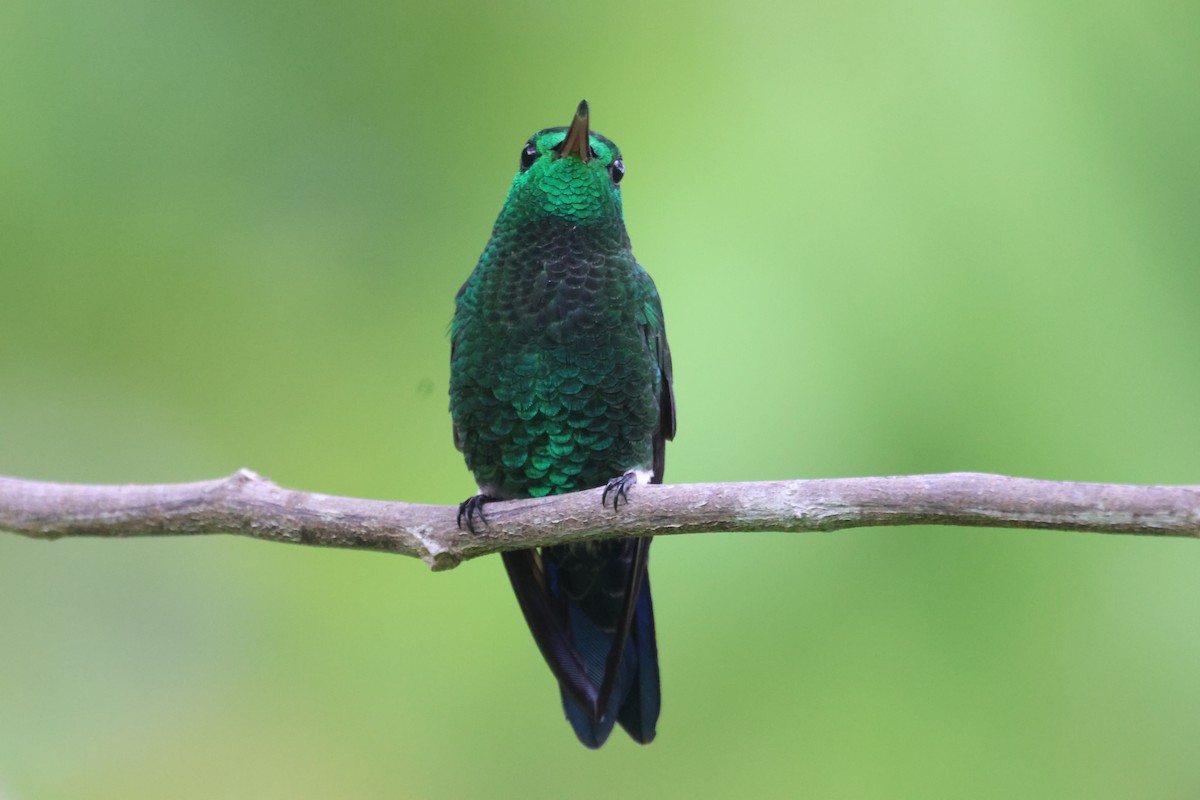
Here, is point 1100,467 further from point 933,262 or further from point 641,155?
point 641,155

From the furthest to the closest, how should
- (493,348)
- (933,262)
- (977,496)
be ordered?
1. (933,262)
2. (493,348)
3. (977,496)

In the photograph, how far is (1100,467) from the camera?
3.39 m

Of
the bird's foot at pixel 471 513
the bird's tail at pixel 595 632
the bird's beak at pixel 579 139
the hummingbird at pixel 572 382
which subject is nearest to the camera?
the bird's foot at pixel 471 513

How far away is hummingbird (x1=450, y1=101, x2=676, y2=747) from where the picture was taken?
3.01 metres

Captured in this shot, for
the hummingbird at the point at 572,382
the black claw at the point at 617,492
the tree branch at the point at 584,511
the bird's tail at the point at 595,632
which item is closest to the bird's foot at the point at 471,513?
the tree branch at the point at 584,511

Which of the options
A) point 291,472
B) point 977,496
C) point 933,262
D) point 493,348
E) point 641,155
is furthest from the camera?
point 291,472

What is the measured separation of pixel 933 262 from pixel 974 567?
977 millimetres

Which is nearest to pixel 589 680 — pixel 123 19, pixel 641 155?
pixel 641 155

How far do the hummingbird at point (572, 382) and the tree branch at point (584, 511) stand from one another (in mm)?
349

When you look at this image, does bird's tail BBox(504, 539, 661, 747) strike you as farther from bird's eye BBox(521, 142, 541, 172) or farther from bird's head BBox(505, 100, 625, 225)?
bird's eye BBox(521, 142, 541, 172)

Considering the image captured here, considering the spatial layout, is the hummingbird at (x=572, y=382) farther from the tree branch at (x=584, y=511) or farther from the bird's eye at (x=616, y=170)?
the tree branch at (x=584, y=511)

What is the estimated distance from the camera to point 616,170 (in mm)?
3230

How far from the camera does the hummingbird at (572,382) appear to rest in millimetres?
3012

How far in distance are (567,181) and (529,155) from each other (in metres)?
0.19
